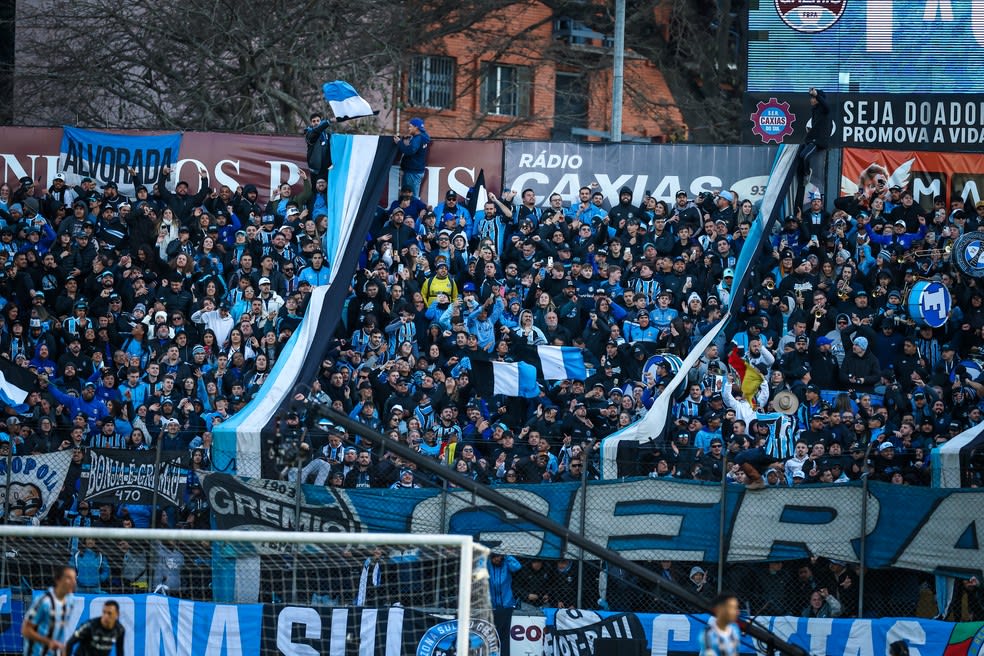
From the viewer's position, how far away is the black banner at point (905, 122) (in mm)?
27438

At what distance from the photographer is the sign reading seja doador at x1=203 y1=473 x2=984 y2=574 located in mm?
18266

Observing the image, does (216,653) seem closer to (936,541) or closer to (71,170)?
(936,541)

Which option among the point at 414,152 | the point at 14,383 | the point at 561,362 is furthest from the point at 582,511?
the point at 414,152

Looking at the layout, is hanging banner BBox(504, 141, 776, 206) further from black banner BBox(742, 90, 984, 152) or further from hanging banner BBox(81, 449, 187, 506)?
hanging banner BBox(81, 449, 187, 506)

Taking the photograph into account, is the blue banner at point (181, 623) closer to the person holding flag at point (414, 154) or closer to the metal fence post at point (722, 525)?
the metal fence post at point (722, 525)

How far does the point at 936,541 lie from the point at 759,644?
246 cm

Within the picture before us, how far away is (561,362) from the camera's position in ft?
72.7

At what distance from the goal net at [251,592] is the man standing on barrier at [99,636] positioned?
11.1 ft

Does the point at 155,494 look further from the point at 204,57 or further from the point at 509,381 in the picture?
the point at 204,57

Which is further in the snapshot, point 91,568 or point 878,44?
point 878,44

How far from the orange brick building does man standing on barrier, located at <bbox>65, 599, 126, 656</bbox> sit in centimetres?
2542

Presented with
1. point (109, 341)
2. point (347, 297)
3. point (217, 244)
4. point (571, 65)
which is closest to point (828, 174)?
point (347, 297)

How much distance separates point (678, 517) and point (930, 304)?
19.9ft

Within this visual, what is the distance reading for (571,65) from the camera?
4153 centimetres
